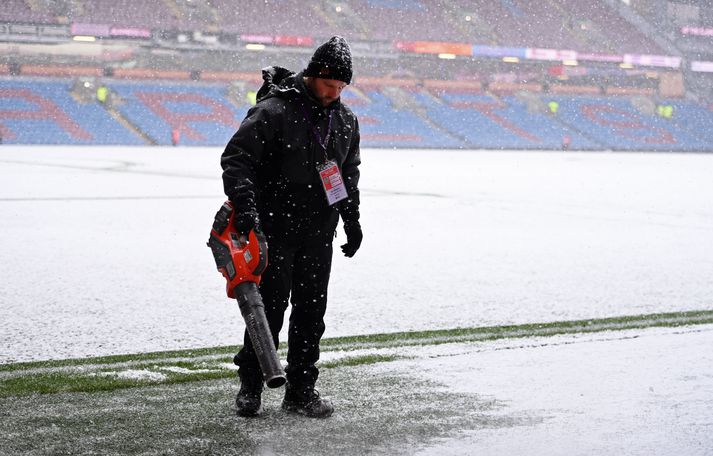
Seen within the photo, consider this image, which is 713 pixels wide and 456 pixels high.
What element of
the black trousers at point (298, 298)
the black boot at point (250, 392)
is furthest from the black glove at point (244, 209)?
the black boot at point (250, 392)

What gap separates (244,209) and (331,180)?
0.40m

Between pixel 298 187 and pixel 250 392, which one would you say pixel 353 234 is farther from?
pixel 250 392

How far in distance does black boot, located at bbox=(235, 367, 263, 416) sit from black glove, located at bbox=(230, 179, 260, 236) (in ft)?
1.86

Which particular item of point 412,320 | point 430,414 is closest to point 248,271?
point 430,414

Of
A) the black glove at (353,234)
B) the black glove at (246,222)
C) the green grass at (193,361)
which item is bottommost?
the green grass at (193,361)

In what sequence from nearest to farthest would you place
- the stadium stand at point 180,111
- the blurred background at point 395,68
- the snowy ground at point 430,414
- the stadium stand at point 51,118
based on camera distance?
the snowy ground at point 430,414
the stadium stand at point 51,118
the stadium stand at point 180,111
the blurred background at point 395,68

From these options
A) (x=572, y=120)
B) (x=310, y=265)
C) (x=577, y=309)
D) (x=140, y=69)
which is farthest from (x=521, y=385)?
(x=572, y=120)

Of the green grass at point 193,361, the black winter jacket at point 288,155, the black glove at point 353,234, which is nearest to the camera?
the black winter jacket at point 288,155

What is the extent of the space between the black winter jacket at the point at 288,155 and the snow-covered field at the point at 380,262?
1.61 metres

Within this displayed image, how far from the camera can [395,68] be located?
4684cm

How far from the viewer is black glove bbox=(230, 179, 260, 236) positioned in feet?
11.1

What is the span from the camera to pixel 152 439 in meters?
3.29

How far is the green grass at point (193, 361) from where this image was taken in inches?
162

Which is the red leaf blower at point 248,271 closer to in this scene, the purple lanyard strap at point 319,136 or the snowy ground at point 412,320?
the snowy ground at point 412,320
